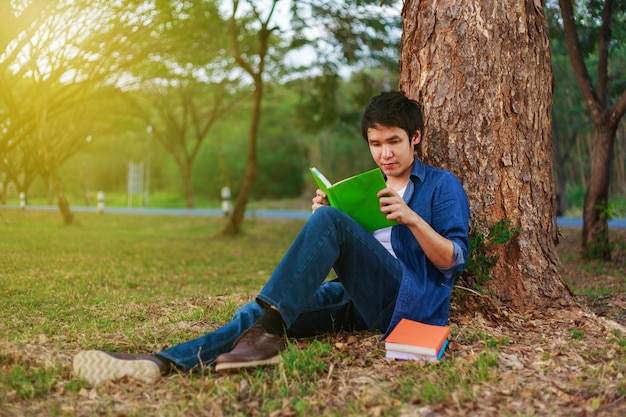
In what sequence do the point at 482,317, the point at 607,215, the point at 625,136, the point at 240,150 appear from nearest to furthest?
the point at 482,317 → the point at 607,215 → the point at 625,136 → the point at 240,150

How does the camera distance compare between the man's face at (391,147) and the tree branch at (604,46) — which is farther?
the tree branch at (604,46)

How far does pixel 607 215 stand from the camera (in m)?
8.08

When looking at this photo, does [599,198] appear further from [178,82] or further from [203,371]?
[178,82]

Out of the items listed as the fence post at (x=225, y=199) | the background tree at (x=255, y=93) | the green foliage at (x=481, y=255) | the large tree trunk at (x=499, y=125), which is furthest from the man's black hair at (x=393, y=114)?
the fence post at (x=225, y=199)

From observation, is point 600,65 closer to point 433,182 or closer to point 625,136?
point 625,136

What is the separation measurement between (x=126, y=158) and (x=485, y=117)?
29.3 metres

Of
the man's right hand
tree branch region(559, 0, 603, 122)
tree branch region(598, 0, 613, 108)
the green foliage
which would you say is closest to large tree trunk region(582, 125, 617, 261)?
tree branch region(559, 0, 603, 122)

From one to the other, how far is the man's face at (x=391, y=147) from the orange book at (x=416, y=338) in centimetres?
81

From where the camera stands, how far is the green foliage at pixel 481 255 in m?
3.69

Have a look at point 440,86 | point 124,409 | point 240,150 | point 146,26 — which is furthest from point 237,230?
point 240,150

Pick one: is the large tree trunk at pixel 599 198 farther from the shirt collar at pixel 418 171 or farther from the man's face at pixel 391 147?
the man's face at pixel 391 147

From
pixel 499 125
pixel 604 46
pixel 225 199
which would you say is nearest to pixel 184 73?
pixel 225 199

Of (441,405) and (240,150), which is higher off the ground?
(240,150)

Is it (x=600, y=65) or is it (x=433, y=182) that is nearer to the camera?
(x=433, y=182)
